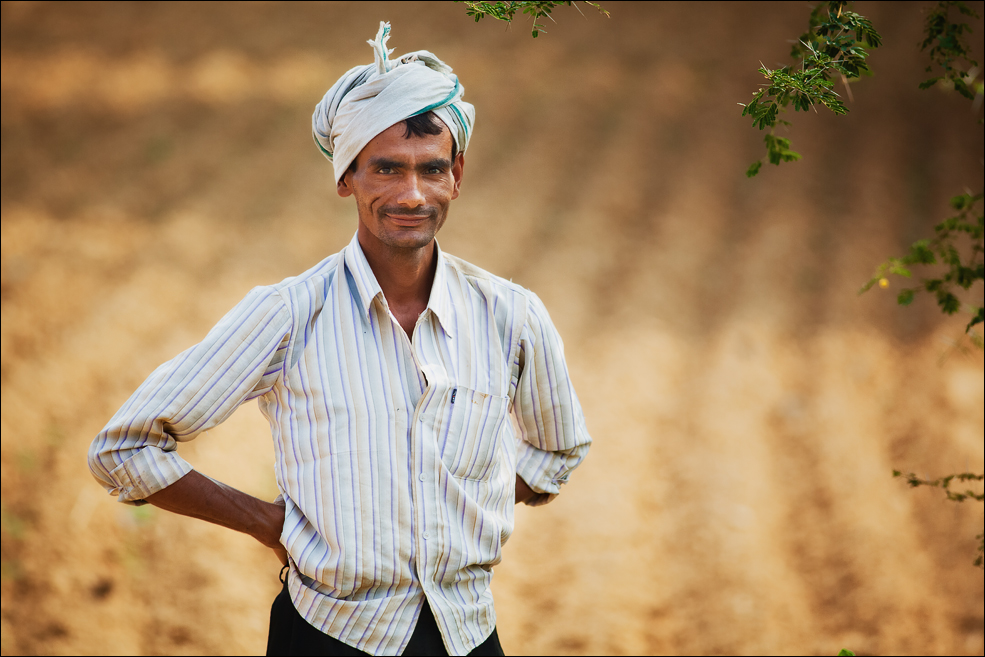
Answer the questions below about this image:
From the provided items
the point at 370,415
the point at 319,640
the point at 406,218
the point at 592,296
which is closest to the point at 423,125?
the point at 406,218

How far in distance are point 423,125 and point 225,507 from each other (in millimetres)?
780

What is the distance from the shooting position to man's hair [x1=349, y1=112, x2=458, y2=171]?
1.52 meters

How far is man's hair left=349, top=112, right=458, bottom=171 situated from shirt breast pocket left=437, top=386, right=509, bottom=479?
1.51ft

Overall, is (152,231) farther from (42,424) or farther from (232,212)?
(42,424)

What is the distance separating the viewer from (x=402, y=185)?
5.00 ft

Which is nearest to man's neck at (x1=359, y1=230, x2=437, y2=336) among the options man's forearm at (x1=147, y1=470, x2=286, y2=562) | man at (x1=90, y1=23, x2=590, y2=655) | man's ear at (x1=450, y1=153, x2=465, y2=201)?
man at (x1=90, y1=23, x2=590, y2=655)

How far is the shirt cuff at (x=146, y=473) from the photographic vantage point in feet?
4.81

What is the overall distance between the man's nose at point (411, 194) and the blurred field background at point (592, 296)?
8.11 ft

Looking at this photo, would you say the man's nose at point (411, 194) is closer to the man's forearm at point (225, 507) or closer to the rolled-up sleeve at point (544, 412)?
the rolled-up sleeve at point (544, 412)

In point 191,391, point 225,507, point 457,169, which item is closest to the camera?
point 191,391

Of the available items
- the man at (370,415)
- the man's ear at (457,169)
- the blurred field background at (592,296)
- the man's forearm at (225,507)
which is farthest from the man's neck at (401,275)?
the blurred field background at (592,296)

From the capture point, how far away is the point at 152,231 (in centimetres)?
451

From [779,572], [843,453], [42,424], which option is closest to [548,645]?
[779,572]

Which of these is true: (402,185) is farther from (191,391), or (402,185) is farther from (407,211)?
(191,391)
